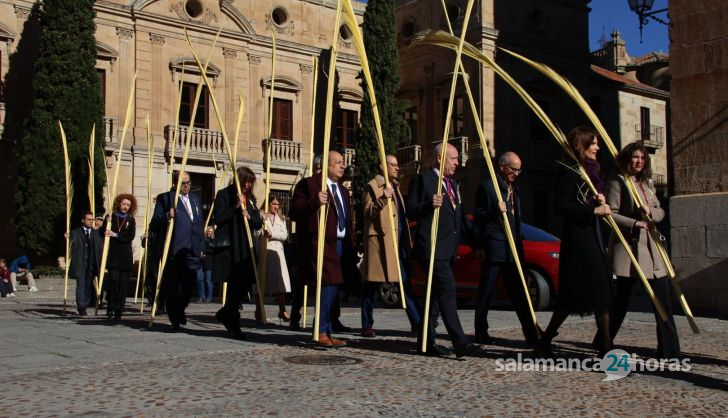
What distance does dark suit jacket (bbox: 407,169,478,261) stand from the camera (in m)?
7.14

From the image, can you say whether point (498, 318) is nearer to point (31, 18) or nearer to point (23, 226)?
point (23, 226)

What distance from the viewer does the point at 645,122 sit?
128 ft

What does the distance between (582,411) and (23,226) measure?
68.9 feet

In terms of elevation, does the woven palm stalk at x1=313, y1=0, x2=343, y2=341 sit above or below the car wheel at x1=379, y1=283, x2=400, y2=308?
above

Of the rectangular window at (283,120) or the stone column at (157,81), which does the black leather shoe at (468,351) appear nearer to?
the stone column at (157,81)

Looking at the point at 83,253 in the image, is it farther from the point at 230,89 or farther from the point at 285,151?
the point at 285,151

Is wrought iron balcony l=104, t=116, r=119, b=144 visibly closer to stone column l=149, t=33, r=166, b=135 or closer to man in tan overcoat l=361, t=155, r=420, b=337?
stone column l=149, t=33, r=166, b=135

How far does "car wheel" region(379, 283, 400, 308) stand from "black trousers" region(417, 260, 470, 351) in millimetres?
7065

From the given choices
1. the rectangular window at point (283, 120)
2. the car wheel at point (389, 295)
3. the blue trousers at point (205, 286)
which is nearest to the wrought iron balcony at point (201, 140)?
the rectangular window at point (283, 120)

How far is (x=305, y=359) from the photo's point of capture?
6.75m

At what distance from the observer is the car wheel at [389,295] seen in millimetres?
14297

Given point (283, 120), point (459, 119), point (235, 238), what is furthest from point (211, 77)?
point (235, 238)

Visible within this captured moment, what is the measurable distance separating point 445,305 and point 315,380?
5.22ft

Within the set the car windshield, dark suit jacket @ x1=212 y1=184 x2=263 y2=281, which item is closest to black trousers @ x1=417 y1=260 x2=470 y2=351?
dark suit jacket @ x1=212 y1=184 x2=263 y2=281
